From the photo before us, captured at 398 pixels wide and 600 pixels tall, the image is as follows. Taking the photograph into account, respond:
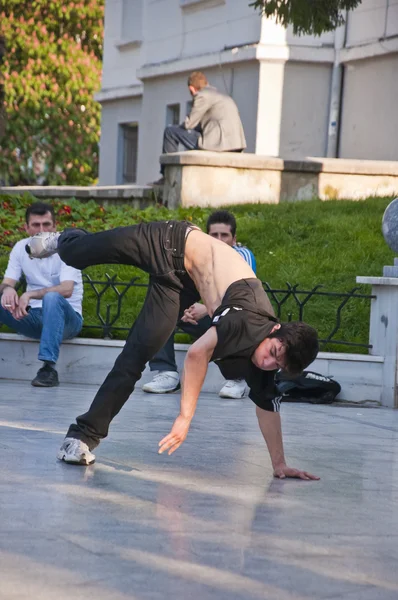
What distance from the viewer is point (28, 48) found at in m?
32.3

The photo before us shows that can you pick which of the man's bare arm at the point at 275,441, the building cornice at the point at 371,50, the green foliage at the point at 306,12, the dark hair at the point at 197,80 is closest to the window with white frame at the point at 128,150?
the building cornice at the point at 371,50

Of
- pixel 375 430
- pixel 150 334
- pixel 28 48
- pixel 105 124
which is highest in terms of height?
pixel 28 48

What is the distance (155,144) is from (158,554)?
19237 millimetres

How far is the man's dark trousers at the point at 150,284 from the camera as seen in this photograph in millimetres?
5801

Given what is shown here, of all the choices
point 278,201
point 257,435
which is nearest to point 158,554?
point 257,435

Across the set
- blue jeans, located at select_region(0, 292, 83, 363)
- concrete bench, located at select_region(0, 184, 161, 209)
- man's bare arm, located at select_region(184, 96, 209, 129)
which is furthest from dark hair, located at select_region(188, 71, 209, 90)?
blue jeans, located at select_region(0, 292, 83, 363)

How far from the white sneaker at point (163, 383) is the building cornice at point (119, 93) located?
50.1ft

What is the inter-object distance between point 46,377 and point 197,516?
460 centimetres

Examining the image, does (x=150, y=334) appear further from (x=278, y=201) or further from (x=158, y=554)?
(x=278, y=201)

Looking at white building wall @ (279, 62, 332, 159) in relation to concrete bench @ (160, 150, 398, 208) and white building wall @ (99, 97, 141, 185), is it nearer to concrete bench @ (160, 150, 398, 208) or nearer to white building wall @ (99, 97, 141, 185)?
A: concrete bench @ (160, 150, 398, 208)

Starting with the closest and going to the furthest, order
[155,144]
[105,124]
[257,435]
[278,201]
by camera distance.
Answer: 1. [257,435]
2. [278,201]
3. [155,144]
4. [105,124]

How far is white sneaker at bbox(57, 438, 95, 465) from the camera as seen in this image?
588cm

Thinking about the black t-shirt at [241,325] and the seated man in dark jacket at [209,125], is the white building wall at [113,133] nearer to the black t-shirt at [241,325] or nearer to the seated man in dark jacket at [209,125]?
the seated man in dark jacket at [209,125]

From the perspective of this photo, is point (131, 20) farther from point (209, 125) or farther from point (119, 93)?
point (209, 125)
